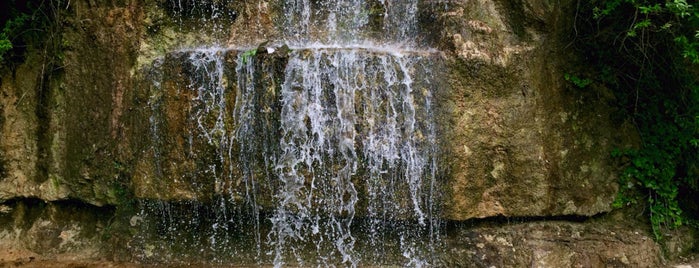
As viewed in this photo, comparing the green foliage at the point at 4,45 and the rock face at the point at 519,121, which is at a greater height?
the green foliage at the point at 4,45

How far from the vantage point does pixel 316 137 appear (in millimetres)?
3855

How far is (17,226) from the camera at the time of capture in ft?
15.0

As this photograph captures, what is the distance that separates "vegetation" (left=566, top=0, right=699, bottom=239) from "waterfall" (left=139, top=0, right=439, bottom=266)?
1444mm

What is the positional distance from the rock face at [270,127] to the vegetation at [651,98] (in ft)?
0.48

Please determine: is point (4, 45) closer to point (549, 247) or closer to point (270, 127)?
point (270, 127)

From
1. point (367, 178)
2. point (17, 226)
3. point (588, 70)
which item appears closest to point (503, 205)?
point (367, 178)

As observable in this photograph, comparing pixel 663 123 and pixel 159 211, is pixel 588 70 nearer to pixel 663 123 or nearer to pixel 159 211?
pixel 663 123

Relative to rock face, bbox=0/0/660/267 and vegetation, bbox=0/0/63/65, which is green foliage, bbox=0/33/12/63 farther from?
rock face, bbox=0/0/660/267

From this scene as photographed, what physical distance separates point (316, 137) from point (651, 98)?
280 centimetres

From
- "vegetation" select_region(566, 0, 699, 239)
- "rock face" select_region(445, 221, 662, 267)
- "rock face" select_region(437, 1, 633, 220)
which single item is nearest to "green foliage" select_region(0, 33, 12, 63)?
"rock face" select_region(437, 1, 633, 220)

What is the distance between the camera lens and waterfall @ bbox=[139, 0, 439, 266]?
3855 millimetres

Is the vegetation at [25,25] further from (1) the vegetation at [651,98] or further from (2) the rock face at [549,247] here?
(1) the vegetation at [651,98]

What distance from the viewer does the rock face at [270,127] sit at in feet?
13.1

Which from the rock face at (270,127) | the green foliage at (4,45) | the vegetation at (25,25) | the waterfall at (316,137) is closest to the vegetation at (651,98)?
the rock face at (270,127)
